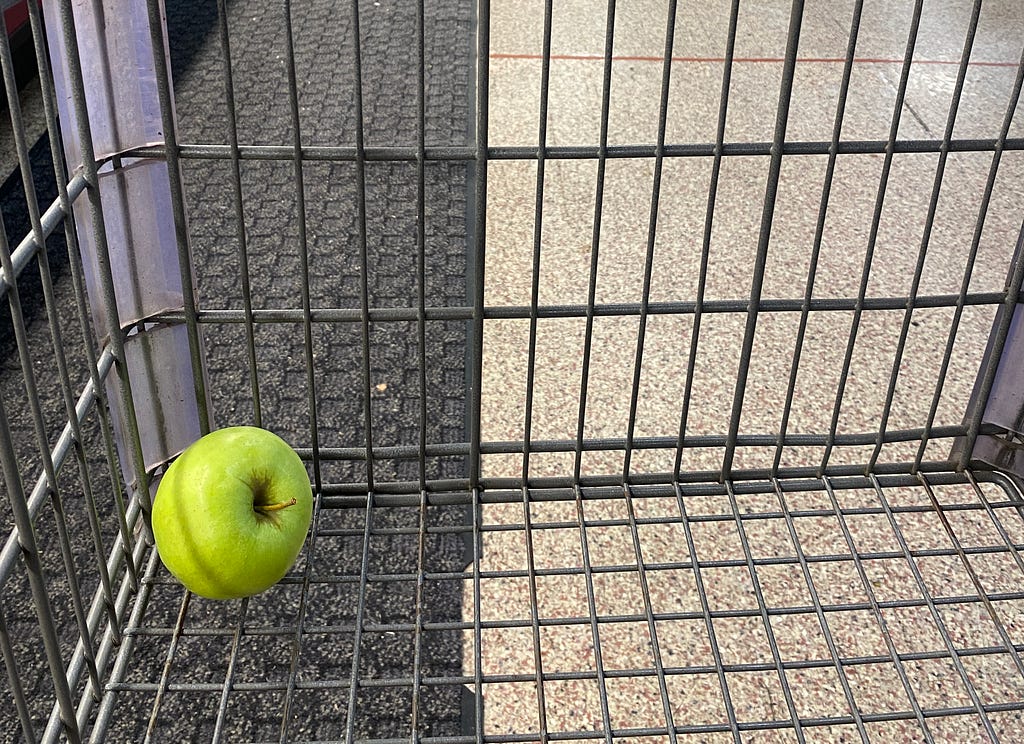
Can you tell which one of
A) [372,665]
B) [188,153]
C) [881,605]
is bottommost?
[372,665]

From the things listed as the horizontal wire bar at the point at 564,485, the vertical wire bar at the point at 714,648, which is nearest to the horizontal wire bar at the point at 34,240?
the horizontal wire bar at the point at 564,485

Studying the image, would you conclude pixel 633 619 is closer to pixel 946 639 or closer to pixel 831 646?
pixel 831 646

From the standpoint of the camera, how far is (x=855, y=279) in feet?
10.0

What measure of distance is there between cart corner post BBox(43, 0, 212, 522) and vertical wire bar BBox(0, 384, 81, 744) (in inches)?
11.1

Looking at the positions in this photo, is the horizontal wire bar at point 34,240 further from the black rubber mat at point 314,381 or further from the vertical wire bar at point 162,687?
the vertical wire bar at point 162,687

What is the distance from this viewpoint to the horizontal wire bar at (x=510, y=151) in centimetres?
135

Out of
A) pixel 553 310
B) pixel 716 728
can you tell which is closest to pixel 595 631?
pixel 716 728

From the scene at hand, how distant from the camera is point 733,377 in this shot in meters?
2.65

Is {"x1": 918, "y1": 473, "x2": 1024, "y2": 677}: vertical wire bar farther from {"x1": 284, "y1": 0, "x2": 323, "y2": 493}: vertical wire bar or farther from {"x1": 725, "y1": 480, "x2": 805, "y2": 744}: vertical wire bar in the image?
{"x1": 284, "y1": 0, "x2": 323, "y2": 493}: vertical wire bar

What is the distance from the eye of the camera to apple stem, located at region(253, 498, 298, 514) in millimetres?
1443

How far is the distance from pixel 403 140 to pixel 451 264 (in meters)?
0.87

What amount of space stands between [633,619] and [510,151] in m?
0.68

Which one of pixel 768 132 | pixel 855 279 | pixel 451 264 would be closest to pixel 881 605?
pixel 855 279

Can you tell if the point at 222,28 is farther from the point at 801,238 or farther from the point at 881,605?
the point at 801,238
